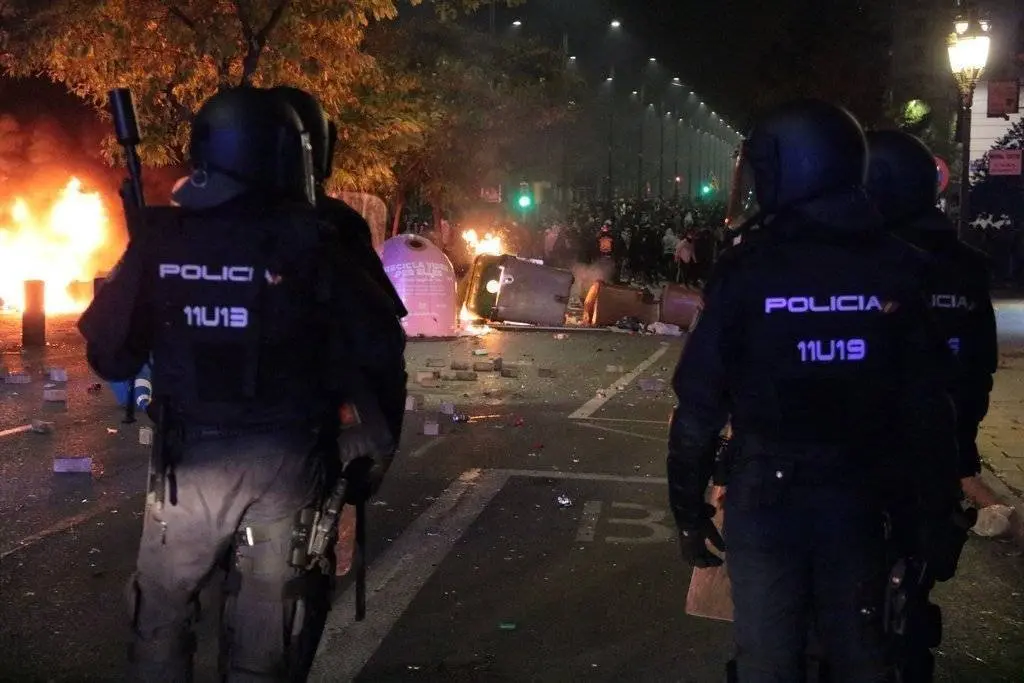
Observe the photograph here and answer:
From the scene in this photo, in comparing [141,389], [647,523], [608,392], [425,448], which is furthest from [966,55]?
[141,389]

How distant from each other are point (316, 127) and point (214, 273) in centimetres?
76

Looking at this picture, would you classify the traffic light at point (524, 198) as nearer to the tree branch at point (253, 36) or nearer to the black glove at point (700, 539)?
the tree branch at point (253, 36)

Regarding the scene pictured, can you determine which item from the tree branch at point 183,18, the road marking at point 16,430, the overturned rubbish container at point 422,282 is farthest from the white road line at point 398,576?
the tree branch at point 183,18

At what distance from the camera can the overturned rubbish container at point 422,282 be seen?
16298 millimetres

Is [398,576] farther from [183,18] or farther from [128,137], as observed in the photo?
[183,18]

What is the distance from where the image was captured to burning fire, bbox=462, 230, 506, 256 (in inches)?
1367

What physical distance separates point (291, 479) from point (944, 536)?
1.78m

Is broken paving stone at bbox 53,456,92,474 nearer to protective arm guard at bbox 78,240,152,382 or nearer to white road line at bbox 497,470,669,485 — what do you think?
white road line at bbox 497,470,669,485

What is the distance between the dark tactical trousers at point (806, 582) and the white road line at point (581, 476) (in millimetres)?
5223

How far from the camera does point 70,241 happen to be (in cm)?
2623

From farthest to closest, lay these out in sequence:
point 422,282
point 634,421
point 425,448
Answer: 1. point 422,282
2. point 634,421
3. point 425,448

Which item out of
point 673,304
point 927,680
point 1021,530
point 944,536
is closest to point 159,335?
point 944,536

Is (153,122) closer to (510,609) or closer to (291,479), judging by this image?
(510,609)

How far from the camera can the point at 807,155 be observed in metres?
3.09
